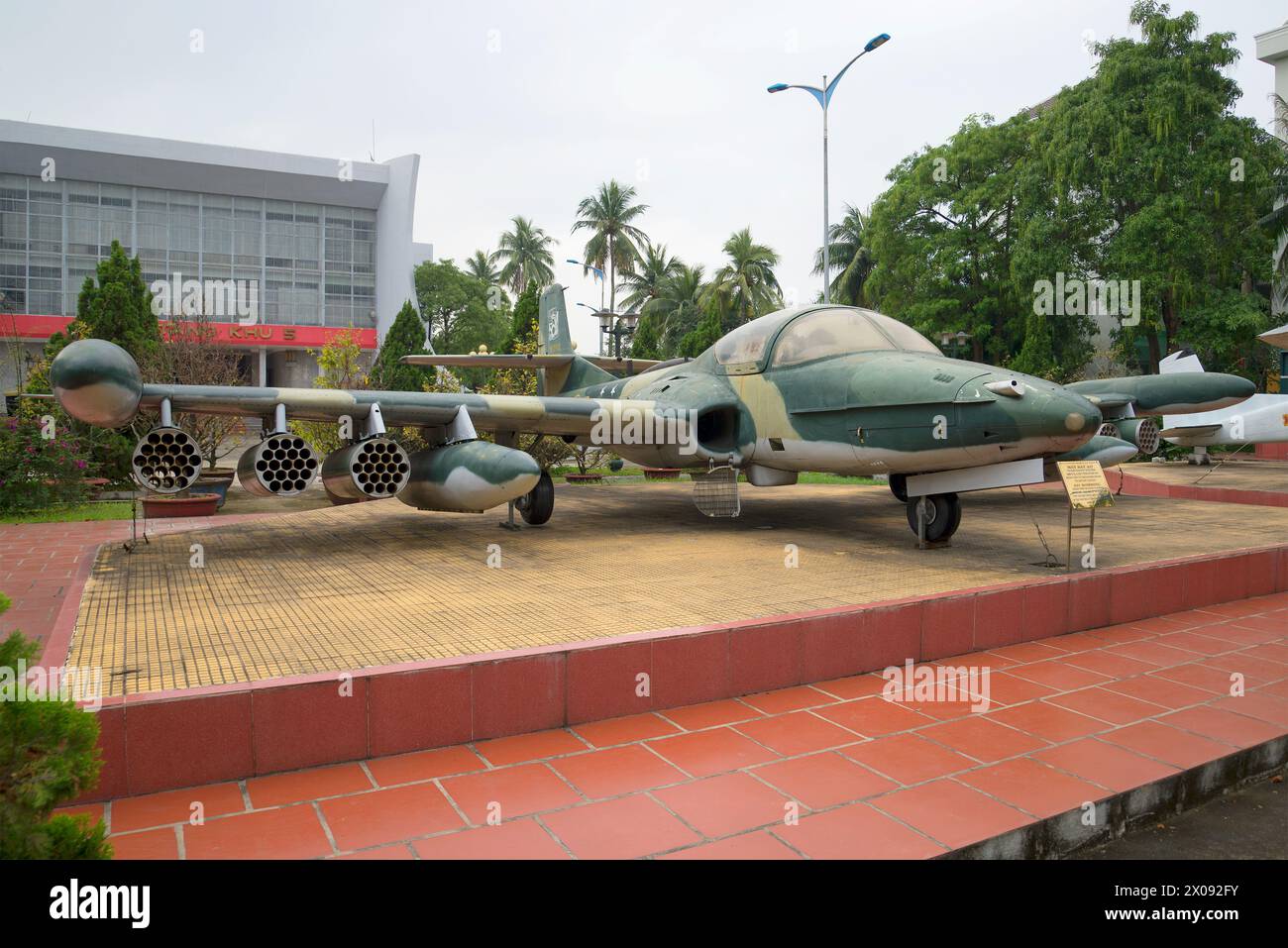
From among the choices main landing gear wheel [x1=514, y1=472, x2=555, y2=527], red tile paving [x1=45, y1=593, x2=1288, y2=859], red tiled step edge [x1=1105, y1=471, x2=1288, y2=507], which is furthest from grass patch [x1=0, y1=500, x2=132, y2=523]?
red tiled step edge [x1=1105, y1=471, x2=1288, y2=507]

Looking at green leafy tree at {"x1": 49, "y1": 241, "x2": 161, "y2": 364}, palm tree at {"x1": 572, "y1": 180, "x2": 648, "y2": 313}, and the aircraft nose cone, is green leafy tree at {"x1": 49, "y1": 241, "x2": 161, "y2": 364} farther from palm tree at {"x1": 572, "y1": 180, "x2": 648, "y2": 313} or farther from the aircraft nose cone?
palm tree at {"x1": 572, "y1": 180, "x2": 648, "y2": 313}

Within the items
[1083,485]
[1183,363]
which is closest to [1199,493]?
[1183,363]

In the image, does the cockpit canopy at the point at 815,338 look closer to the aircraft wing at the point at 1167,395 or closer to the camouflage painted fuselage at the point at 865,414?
the camouflage painted fuselage at the point at 865,414

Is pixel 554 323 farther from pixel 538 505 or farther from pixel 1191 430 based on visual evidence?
pixel 1191 430

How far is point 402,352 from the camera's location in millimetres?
27953

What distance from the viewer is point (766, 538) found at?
29.6 ft

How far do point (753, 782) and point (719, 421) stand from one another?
21.1ft

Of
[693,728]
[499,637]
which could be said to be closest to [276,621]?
[499,637]

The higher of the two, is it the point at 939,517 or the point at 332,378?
the point at 332,378

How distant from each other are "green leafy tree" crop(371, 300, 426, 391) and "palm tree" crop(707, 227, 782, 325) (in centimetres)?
1983

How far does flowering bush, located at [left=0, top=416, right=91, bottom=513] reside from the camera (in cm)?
1302

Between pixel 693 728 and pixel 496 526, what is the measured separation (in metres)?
6.25

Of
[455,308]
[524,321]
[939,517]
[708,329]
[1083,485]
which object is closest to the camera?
[1083,485]
